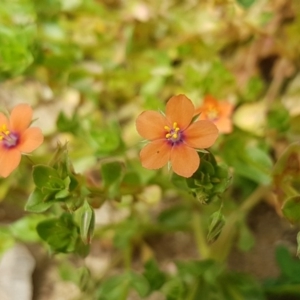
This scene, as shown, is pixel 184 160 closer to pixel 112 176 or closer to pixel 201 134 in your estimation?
pixel 201 134

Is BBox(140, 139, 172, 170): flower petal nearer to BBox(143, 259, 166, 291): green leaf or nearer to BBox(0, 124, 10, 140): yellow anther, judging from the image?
BBox(0, 124, 10, 140): yellow anther

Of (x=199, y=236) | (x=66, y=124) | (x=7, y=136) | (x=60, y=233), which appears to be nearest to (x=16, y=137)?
(x=7, y=136)

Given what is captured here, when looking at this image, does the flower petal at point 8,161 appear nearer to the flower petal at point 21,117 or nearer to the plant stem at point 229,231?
the flower petal at point 21,117

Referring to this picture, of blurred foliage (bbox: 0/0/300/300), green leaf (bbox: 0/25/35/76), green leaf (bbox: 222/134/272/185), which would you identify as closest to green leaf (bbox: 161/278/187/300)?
blurred foliage (bbox: 0/0/300/300)

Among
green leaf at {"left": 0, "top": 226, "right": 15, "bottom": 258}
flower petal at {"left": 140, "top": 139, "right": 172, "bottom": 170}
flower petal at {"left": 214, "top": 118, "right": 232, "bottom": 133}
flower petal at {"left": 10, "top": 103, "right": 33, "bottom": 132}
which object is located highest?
flower petal at {"left": 140, "top": 139, "right": 172, "bottom": 170}

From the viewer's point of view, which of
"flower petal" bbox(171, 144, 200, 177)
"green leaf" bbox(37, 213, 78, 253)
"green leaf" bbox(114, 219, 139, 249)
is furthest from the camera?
"green leaf" bbox(114, 219, 139, 249)
